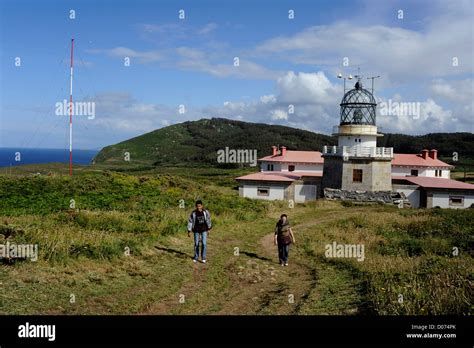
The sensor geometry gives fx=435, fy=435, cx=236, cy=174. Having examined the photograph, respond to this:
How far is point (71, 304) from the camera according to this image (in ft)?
29.7

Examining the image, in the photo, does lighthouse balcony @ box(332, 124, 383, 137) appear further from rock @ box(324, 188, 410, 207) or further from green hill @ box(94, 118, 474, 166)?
green hill @ box(94, 118, 474, 166)

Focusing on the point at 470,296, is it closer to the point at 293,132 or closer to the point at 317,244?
the point at 317,244

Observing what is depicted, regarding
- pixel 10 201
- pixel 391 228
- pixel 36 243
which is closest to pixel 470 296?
pixel 36 243

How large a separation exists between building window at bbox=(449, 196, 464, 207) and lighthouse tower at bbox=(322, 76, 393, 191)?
5.17 meters

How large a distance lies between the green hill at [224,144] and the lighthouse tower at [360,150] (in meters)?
79.8

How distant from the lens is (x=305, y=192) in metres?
41.8

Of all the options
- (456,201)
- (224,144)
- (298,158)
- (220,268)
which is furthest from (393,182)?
(224,144)

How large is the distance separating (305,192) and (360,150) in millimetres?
7053

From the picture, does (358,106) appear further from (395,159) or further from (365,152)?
(395,159)

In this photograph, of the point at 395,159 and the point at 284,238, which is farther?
the point at 395,159

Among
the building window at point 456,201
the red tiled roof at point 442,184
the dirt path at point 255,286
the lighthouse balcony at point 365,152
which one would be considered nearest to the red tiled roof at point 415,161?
the red tiled roof at point 442,184

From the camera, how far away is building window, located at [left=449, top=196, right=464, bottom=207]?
37531mm

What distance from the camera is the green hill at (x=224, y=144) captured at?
131 meters

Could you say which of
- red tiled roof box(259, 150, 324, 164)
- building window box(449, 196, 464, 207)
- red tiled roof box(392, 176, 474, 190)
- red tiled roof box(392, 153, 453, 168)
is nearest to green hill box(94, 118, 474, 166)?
red tiled roof box(259, 150, 324, 164)
